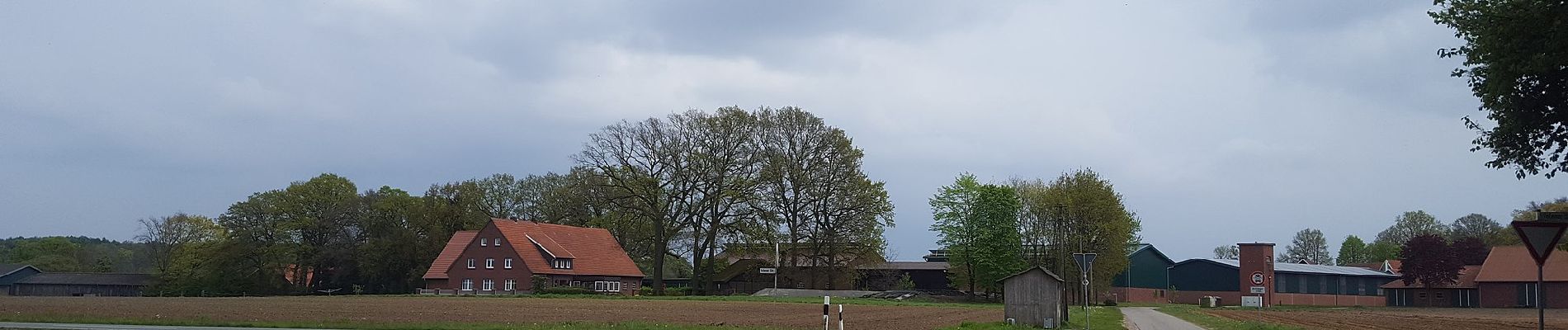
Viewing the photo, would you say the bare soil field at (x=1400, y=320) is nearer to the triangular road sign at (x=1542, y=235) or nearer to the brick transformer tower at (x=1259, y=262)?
the triangular road sign at (x=1542, y=235)

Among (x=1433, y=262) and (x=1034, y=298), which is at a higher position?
(x=1433, y=262)

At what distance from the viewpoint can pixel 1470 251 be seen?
8200cm

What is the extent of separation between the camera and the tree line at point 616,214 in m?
74.3

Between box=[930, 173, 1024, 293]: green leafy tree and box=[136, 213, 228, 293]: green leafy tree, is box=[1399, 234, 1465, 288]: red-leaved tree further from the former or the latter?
box=[136, 213, 228, 293]: green leafy tree

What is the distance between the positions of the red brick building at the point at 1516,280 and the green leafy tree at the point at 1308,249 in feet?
221

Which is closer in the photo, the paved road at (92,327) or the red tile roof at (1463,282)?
the paved road at (92,327)

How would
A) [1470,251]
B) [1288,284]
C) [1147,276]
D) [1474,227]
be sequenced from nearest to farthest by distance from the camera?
Answer: [1470,251] → [1288,284] → [1147,276] → [1474,227]

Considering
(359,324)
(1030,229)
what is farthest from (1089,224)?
(359,324)

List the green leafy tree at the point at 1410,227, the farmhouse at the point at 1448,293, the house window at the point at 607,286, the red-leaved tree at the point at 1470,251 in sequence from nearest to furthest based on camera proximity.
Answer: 1. the red-leaved tree at the point at 1470,251
2. the farmhouse at the point at 1448,293
3. the house window at the point at 607,286
4. the green leafy tree at the point at 1410,227

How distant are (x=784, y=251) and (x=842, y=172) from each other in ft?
22.2


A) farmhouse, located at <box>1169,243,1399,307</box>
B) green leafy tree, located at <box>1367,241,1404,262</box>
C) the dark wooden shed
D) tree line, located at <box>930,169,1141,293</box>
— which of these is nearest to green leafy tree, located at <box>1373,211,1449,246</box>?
green leafy tree, located at <box>1367,241,1404,262</box>

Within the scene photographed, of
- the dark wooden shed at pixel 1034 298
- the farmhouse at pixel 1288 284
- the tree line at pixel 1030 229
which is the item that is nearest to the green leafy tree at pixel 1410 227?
the farmhouse at pixel 1288 284

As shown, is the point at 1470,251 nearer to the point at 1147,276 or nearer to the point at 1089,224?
the point at 1147,276

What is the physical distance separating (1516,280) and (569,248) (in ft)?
215
